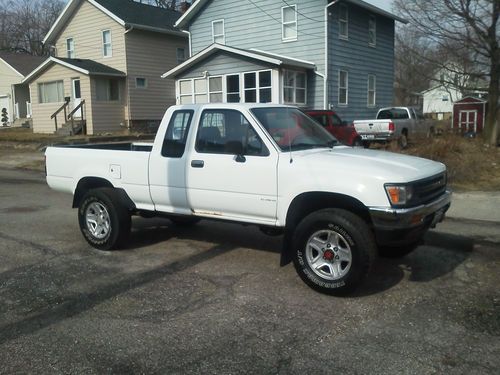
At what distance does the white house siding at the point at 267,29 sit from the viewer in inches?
837

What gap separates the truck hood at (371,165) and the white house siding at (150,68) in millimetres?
25228

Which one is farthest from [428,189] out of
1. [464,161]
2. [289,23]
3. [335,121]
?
[289,23]

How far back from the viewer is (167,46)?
31.0 m

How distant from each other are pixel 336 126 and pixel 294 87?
192 inches

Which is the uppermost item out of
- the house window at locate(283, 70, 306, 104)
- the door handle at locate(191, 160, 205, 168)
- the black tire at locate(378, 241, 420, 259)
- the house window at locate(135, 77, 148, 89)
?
the house window at locate(135, 77, 148, 89)

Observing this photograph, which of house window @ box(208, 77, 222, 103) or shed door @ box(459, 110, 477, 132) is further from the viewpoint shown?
shed door @ box(459, 110, 477, 132)

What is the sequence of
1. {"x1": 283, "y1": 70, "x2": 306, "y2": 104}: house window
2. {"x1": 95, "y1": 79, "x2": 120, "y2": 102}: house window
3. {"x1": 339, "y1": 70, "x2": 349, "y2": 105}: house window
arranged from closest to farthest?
{"x1": 283, "y1": 70, "x2": 306, "y2": 104}: house window → {"x1": 339, "y1": 70, "x2": 349, "y2": 105}: house window → {"x1": 95, "y1": 79, "x2": 120, "y2": 102}: house window

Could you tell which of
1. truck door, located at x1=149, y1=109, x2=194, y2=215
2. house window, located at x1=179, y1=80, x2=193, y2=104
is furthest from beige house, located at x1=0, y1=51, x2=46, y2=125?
truck door, located at x1=149, y1=109, x2=194, y2=215

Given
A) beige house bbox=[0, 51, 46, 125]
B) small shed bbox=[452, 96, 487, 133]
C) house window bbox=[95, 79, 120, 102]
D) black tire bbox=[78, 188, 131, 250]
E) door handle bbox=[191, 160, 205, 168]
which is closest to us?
door handle bbox=[191, 160, 205, 168]

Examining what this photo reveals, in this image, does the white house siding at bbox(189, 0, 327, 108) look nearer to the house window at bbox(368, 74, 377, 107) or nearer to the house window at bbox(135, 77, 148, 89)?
the house window at bbox(368, 74, 377, 107)

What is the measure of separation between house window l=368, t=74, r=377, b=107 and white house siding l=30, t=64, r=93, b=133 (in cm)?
1455

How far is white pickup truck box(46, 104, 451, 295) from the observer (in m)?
4.77

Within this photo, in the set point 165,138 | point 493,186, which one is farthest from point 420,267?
point 493,186

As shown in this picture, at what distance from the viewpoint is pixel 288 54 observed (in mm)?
22234
